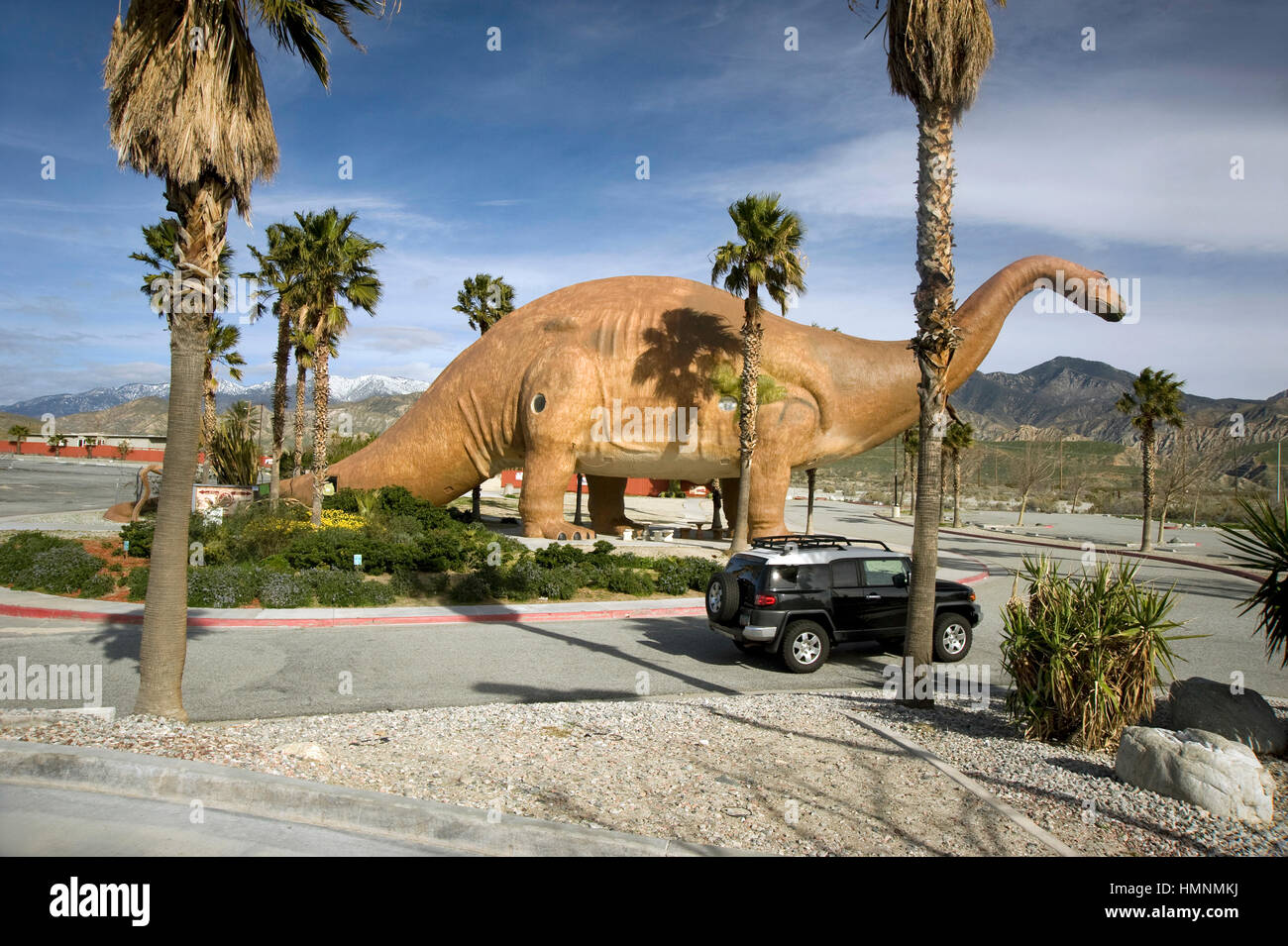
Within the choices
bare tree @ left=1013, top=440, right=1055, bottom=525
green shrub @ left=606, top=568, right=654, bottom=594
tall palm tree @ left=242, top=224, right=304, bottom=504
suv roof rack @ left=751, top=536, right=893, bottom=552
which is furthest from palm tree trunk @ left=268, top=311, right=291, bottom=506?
bare tree @ left=1013, top=440, right=1055, bottom=525

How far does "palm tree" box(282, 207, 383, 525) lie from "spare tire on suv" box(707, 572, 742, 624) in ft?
42.9

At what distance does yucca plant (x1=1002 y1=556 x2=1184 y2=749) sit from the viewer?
21.1 ft

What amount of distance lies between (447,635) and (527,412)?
28.1 feet

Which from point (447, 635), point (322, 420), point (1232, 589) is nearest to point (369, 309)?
point (322, 420)

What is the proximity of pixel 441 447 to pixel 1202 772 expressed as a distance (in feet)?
61.2

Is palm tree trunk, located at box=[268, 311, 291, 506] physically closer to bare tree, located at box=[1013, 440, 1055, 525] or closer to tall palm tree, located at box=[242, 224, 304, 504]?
tall palm tree, located at box=[242, 224, 304, 504]

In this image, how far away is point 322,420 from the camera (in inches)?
775

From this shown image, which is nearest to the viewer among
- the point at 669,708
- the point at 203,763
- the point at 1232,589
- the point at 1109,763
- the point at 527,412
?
the point at 203,763

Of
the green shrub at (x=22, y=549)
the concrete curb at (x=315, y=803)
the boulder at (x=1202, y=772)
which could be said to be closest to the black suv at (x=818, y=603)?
the boulder at (x=1202, y=772)

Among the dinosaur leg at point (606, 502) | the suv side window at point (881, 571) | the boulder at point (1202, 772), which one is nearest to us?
the boulder at point (1202, 772)

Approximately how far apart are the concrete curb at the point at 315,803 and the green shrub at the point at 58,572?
32.3 feet

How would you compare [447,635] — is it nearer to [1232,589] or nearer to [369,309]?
[369,309]

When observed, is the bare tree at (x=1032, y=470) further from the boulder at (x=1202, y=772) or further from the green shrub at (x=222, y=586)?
the boulder at (x=1202, y=772)

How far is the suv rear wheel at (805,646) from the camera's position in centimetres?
965
